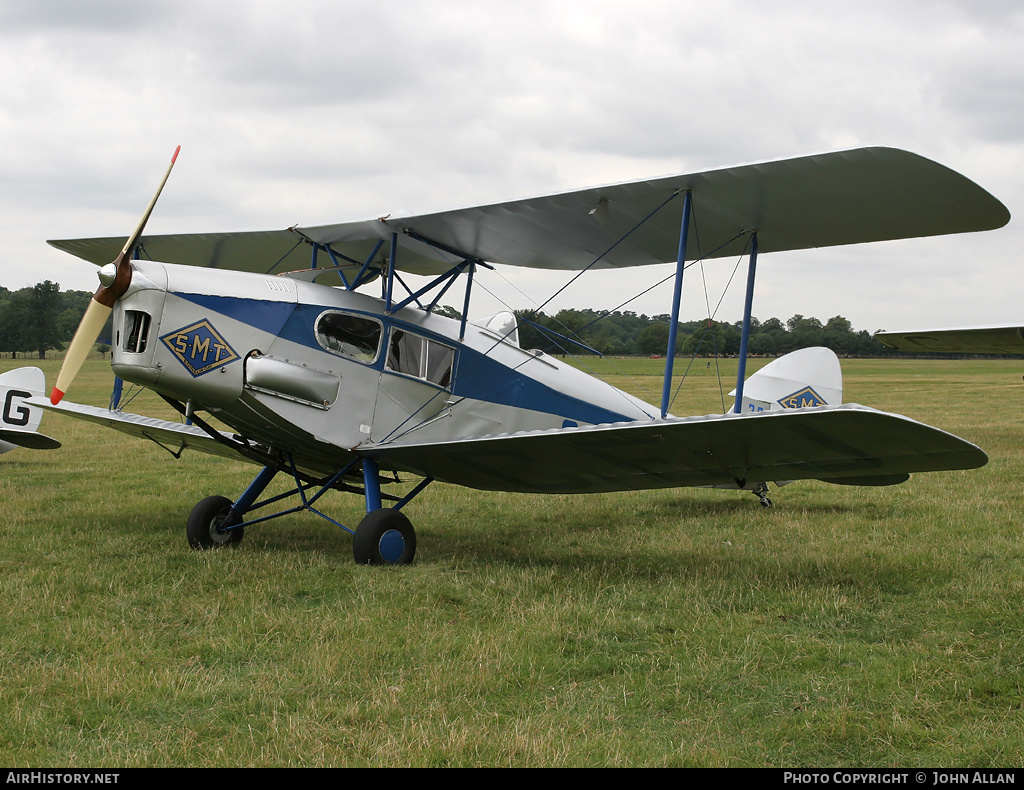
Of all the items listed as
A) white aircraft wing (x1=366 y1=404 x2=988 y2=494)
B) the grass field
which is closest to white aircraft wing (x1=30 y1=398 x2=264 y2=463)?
the grass field

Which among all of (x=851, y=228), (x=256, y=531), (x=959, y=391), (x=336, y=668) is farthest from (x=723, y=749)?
(x=959, y=391)

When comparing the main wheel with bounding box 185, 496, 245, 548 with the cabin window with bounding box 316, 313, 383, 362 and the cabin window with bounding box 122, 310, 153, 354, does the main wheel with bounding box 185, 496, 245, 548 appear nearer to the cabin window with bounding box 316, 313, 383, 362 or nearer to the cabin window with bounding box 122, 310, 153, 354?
the cabin window with bounding box 122, 310, 153, 354

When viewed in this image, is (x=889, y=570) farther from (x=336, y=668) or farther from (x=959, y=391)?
(x=959, y=391)

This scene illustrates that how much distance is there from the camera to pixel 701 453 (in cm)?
601

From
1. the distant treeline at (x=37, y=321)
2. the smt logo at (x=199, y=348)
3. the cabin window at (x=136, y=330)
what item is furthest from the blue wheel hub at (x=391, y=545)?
the distant treeline at (x=37, y=321)

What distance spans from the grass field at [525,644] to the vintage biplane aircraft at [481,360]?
0.78m

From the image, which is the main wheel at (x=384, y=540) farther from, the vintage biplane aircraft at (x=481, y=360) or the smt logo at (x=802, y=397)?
the smt logo at (x=802, y=397)

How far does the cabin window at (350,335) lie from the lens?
22.3ft

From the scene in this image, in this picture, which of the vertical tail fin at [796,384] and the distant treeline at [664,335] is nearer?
the distant treeline at [664,335]

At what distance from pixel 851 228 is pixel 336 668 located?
18.2 feet

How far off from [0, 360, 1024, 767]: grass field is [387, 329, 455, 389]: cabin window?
160cm

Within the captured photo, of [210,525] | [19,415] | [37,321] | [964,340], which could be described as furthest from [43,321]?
[210,525]

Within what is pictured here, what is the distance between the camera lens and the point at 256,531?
8492 millimetres

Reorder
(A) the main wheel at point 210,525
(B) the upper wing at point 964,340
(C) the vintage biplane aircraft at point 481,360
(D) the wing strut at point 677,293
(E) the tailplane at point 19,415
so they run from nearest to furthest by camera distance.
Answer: (C) the vintage biplane aircraft at point 481,360 < (D) the wing strut at point 677,293 < (A) the main wheel at point 210,525 < (E) the tailplane at point 19,415 < (B) the upper wing at point 964,340
